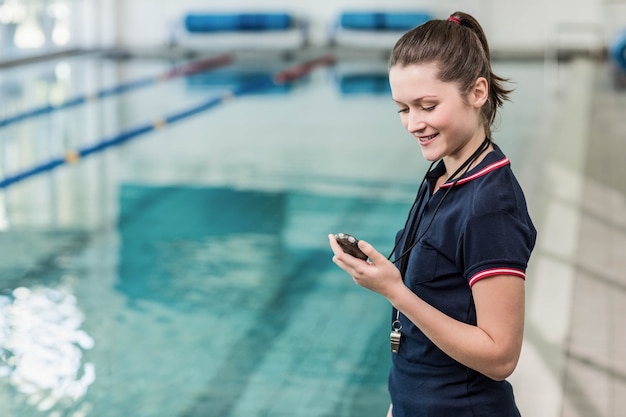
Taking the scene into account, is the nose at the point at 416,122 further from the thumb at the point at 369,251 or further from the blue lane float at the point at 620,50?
the blue lane float at the point at 620,50

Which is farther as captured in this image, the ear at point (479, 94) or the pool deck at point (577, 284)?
the pool deck at point (577, 284)

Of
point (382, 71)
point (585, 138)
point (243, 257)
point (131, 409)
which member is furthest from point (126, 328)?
point (382, 71)

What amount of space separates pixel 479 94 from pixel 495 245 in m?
0.25

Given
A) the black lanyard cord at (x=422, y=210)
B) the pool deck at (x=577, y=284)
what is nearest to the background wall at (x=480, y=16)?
the pool deck at (x=577, y=284)

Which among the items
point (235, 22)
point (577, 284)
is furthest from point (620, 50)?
point (235, 22)

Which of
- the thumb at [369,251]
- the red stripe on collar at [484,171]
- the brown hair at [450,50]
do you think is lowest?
the thumb at [369,251]

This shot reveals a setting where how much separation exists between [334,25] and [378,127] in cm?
783

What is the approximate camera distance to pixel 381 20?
15.9 m

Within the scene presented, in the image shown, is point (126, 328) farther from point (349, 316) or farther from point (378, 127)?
point (378, 127)

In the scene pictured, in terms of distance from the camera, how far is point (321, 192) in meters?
6.32

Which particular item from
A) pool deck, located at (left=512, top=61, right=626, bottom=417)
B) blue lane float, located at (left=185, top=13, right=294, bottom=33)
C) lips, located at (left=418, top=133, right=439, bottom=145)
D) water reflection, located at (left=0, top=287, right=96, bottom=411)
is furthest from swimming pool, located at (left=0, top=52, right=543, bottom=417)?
blue lane float, located at (left=185, top=13, right=294, bottom=33)

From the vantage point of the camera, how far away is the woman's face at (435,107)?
1362mm

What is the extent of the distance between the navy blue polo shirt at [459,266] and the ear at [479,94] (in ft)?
0.26

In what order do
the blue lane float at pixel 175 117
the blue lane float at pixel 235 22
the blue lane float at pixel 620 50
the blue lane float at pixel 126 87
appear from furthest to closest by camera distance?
the blue lane float at pixel 235 22, the blue lane float at pixel 620 50, the blue lane float at pixel 126 87, the blue lane float at pixel 175 117
